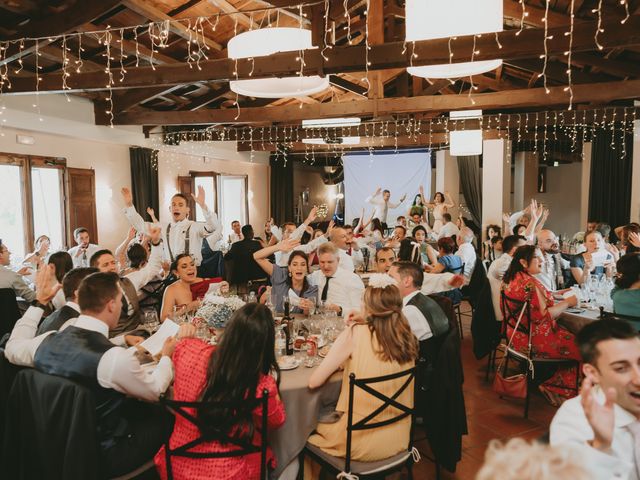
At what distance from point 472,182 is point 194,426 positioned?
42.8 ft

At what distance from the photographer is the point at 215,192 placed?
11984 mm

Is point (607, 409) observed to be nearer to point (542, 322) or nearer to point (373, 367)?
point (373, 367)

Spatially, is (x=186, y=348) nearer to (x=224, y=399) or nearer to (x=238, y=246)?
(x=224, y=399)

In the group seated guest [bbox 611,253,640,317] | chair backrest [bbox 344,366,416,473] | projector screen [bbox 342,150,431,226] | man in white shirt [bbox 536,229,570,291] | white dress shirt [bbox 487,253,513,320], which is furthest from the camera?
projector screen [bbox 342,150,431,226]

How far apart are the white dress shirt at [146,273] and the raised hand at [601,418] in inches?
140

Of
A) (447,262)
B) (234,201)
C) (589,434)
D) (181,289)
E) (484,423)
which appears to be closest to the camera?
(589,434)

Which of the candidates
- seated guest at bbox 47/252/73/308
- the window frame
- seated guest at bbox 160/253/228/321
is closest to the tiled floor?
seated guest at bbox 160/253/228/321

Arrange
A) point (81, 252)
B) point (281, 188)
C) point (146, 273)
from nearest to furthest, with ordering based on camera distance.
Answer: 1. point (146, 273)
2. point (81, 252)
3. point (281, 188)

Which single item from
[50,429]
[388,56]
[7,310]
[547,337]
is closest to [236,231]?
[7,310]

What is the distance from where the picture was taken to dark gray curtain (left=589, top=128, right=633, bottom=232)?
9.30m

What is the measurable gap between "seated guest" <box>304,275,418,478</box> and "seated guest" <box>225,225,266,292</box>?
4988mm

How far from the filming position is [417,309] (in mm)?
2949

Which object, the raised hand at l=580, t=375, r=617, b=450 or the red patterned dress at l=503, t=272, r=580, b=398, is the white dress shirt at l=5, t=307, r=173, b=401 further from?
the red patterned dress at l=503, t=272, r=580, b=398

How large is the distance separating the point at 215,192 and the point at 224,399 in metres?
10.6
